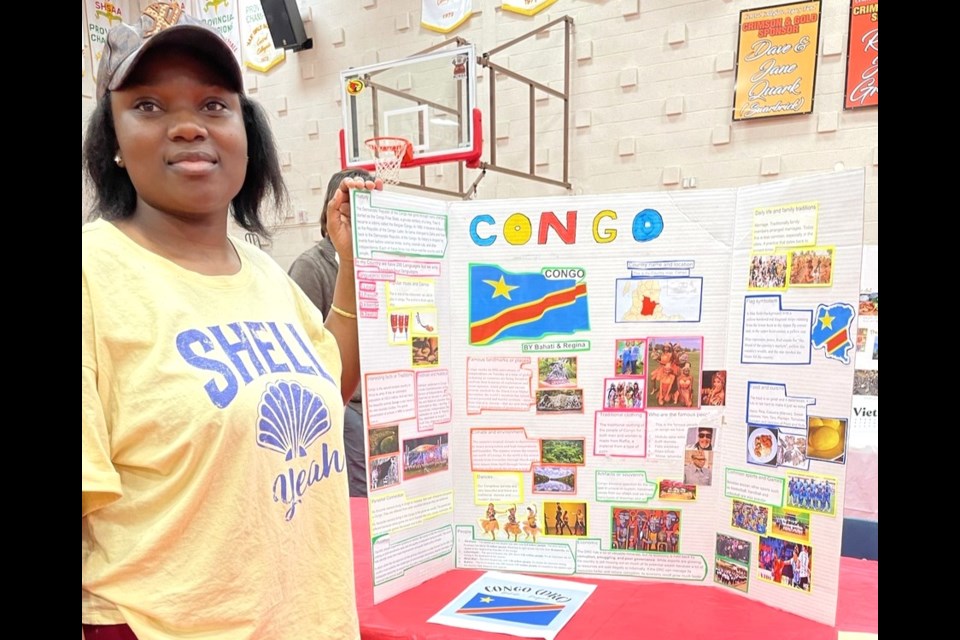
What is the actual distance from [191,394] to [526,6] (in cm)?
450

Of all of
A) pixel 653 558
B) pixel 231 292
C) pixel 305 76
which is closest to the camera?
pixel 231 292

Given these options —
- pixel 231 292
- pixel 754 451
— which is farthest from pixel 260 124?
pixel 754 451

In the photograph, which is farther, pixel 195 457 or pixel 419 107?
pixel 419 107

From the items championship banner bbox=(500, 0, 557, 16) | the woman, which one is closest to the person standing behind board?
the woman

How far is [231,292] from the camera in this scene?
36.7 inches

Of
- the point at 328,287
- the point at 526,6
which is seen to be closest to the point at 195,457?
the point at 328,287

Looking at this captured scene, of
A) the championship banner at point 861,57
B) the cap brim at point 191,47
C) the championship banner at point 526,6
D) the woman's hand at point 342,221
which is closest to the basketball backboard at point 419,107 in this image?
the championship banner at point 526,6

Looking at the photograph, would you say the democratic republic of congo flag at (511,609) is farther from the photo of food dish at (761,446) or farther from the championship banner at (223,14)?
the championship banner at (223,14)

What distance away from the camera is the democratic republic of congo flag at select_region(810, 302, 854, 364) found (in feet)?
3.78

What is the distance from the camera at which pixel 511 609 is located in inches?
48.5

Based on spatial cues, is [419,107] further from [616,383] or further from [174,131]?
[174,131]

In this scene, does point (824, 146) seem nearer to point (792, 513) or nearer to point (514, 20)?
point (514, 20)
